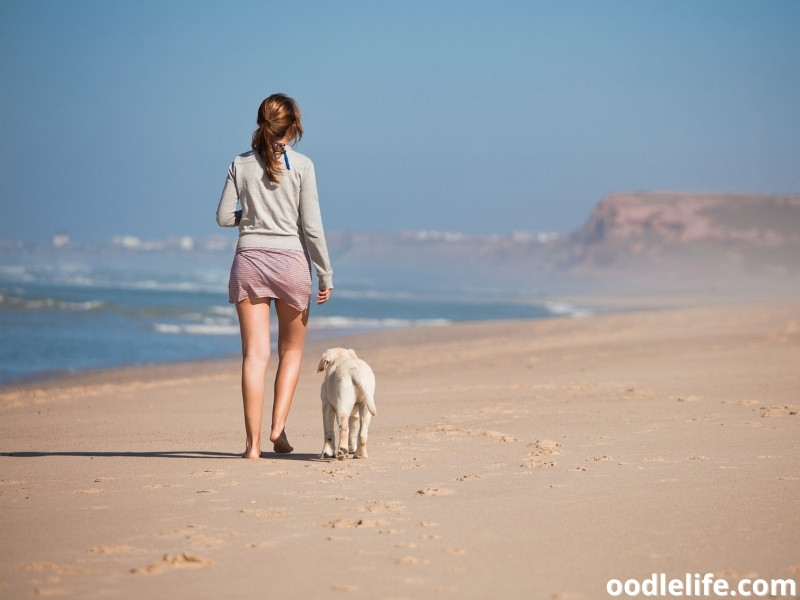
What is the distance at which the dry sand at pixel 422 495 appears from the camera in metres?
3.04

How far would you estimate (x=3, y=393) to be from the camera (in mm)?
10250

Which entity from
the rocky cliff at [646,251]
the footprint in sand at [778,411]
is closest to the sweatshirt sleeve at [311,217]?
the footprint in sand at [778,411]

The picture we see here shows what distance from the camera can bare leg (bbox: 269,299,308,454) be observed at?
5.48 metres

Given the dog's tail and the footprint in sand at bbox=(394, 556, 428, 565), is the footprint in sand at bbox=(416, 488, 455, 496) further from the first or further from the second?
the footprint in sand at bbox=(394, 556, 428, 565)

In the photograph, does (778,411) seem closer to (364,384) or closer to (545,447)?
(545,447)

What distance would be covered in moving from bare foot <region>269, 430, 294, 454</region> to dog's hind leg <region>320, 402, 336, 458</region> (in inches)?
15.7

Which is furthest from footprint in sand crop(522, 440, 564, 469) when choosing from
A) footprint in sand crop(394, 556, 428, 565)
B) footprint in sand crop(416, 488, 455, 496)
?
footprint in sand crop(394, 556, 428, 565)

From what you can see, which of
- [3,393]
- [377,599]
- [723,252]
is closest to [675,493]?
[377,599]

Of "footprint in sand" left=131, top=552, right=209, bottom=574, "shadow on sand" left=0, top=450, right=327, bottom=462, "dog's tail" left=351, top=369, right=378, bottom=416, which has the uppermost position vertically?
"dog's tail" left=351, top=369, right=378, bottom=416

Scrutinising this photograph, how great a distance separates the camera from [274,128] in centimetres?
523

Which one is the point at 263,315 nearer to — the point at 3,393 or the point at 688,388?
the point at 688,388

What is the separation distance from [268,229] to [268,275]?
0.88 ft
